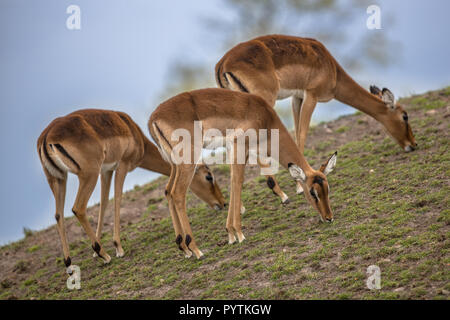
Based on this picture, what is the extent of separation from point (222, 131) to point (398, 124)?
190 inches

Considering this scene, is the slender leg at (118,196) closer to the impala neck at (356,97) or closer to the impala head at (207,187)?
the impala head at (207,187)

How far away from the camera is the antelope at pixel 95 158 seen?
9984mm

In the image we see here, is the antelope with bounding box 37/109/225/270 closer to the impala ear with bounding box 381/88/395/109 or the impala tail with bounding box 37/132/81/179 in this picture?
the impala tail with bounding box 37/132/81/179

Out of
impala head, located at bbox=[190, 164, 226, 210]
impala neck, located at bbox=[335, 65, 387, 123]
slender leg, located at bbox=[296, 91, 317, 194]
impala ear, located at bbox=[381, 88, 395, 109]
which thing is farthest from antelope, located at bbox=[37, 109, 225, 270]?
impala ear, located at bbox=[381, 88, 395, 109]

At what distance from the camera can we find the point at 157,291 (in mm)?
8703

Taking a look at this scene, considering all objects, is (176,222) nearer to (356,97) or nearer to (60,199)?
(60,199)

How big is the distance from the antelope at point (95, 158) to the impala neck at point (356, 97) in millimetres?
3344

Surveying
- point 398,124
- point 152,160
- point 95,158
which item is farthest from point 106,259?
point 398,124

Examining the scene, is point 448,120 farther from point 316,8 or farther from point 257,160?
point 316,8

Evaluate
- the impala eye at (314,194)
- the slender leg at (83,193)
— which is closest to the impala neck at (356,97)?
the impala eye at (314,194)

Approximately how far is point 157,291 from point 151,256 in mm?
1824

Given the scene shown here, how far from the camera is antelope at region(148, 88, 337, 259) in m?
8.99

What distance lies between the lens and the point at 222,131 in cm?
936
